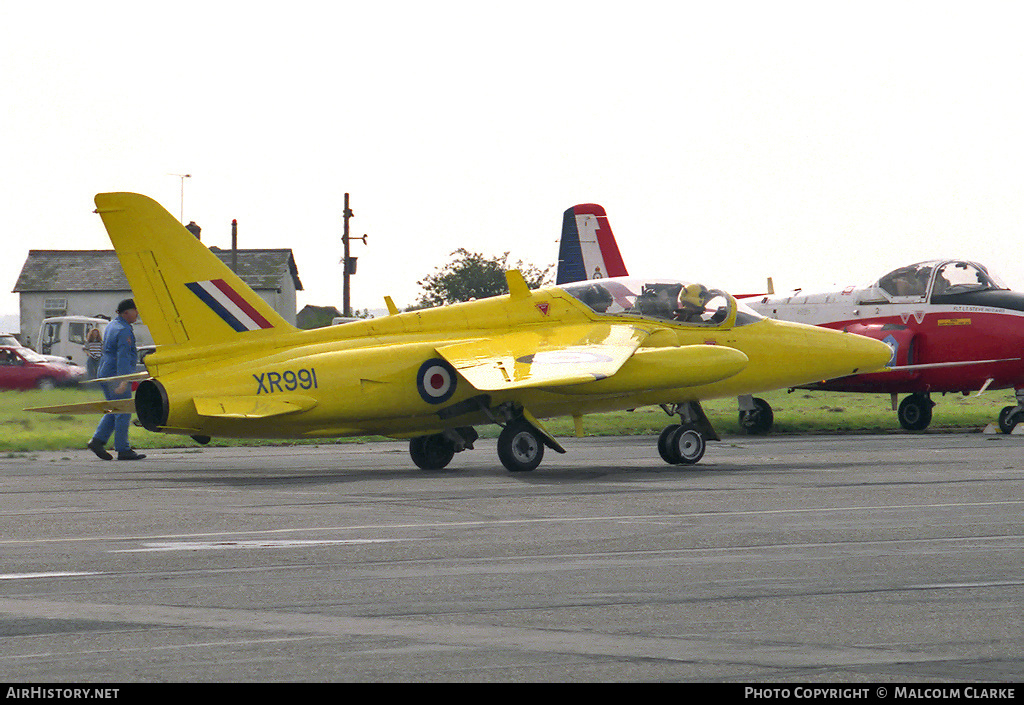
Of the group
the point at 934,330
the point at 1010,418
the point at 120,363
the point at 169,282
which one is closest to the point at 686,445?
the point at 169,282

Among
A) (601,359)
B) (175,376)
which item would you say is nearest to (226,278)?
(175,376)

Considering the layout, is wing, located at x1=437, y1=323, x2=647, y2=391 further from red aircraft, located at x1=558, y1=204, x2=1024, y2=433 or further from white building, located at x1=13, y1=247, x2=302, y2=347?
white building, located at x1=13, y1=247, x2=302, y2=347

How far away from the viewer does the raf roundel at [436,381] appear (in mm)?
16094

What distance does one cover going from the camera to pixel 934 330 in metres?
23.8

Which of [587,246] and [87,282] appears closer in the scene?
[587,246]

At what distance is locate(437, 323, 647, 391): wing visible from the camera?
15328mm

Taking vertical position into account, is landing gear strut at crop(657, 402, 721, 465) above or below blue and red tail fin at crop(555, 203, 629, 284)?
below

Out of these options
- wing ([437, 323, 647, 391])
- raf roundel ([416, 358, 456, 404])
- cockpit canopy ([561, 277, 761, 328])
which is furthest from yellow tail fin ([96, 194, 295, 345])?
cockpit canopy ([561, 277, 761, 328])

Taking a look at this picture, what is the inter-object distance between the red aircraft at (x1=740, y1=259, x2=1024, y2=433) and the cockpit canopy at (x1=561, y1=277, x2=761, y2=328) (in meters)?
6.22

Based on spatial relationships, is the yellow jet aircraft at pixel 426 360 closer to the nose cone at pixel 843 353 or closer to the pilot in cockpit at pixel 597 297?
the pilot in cockpit at pixel 597 297

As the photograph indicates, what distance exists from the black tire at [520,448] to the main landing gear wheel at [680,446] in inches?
68.5

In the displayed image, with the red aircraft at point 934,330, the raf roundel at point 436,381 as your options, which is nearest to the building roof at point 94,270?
the red aircraft at point 934,330

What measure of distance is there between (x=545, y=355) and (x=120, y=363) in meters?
7.12

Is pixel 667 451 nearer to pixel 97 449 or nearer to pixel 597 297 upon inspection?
pixel 597 297
